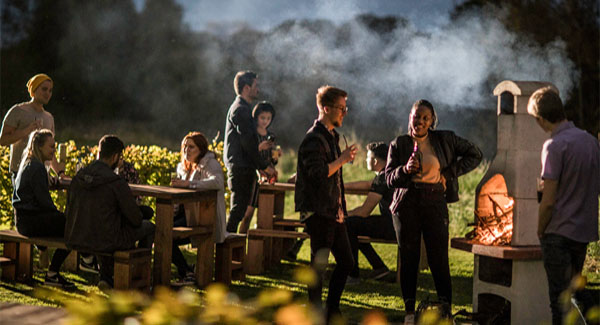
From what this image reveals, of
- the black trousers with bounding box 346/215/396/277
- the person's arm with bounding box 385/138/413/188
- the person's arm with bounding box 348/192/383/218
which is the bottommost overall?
the black trousers with bounding box 346/215/396/277

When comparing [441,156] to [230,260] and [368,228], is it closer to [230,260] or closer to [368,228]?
[368,228]

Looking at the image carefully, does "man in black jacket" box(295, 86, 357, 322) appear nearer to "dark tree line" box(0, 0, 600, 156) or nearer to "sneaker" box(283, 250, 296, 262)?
"sneaker" box(283, 250, 296, 262)

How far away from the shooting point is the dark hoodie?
19.1ft

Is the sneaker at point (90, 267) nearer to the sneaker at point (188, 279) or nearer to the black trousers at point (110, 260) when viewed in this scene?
the sneaker at point (188, 279)

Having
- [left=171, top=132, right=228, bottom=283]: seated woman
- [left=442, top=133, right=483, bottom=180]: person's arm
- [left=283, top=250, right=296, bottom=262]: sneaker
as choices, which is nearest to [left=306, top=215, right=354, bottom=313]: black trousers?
[left=442, top=133, right=483, bottom=180]: person's arm

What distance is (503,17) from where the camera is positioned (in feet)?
56.4

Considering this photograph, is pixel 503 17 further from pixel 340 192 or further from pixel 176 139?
pixel 340 192

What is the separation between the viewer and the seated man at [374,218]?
6.91 meters

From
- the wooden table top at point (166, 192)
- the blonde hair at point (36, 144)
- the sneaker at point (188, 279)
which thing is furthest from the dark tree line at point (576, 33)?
the blonde hair at point (36, 144)

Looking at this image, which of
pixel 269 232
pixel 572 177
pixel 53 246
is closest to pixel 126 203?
pixel 53 246

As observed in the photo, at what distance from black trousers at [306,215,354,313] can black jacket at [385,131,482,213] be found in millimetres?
440

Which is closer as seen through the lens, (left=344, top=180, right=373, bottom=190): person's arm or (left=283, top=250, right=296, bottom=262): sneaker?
(left=344, top=180, right=373, bottom=190): person's arm

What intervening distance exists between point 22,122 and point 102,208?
58.6 inches

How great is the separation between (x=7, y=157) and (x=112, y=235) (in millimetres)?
2658
